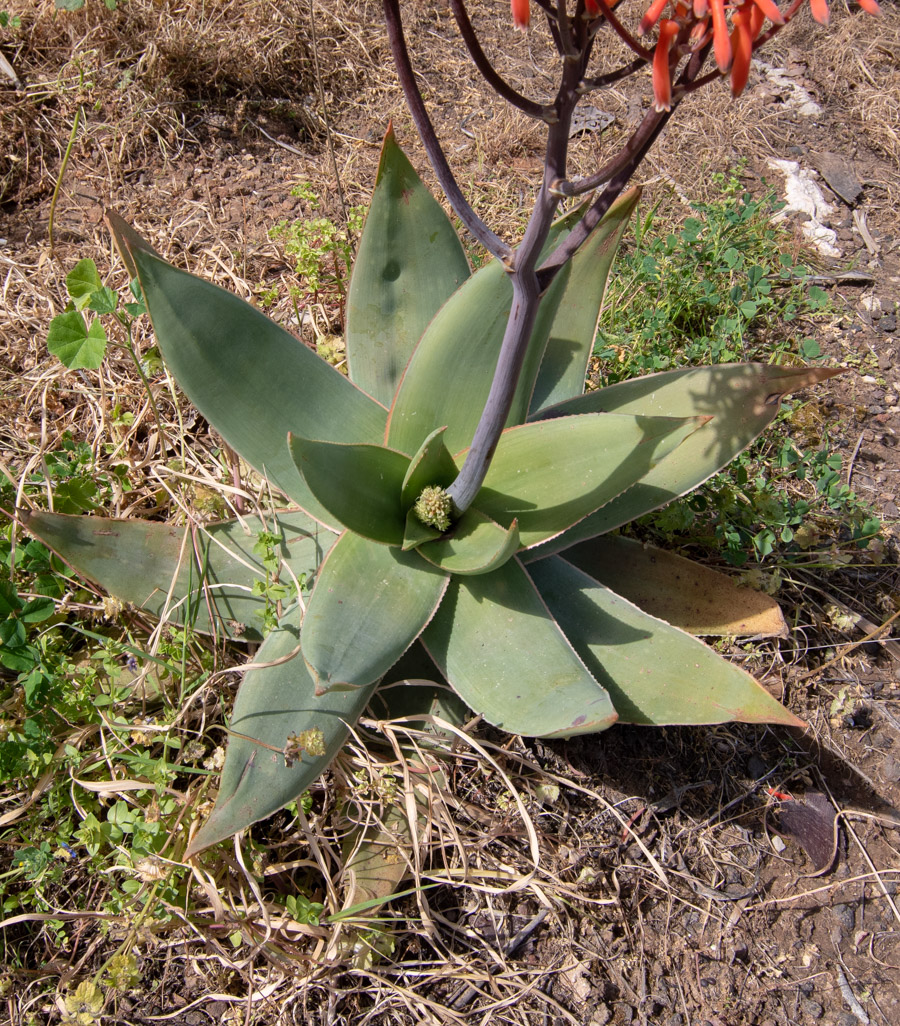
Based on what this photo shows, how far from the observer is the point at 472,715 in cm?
190

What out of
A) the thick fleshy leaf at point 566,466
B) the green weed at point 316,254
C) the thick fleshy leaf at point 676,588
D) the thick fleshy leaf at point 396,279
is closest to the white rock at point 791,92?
the green weed at point 316,254

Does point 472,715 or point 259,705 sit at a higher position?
point 259,705

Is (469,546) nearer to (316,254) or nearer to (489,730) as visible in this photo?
(489,730)

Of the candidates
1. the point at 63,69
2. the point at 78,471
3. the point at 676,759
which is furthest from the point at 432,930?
the point at 63,69

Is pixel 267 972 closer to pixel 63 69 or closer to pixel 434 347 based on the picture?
pixel 434 347

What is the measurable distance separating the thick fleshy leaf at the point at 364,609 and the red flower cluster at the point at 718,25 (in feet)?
3.38

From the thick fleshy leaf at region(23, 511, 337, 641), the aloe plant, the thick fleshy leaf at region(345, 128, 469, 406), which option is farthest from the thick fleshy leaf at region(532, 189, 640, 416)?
the thick fleshy leaf at region(23, 511, 337, 641)

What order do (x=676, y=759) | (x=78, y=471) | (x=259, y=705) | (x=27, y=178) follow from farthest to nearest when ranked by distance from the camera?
(x=27, y=178), (x=78, y=471), (x=676, y=759), (x=259, y=705)

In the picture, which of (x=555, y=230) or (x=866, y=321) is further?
(x=866, y=321)

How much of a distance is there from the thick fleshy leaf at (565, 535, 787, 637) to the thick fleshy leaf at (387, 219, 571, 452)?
18.2 inches

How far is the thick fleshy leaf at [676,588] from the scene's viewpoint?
6.11 feet

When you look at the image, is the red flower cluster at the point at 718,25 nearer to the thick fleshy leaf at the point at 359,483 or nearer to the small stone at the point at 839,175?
the thick fleshy leaf at the point at 359,483

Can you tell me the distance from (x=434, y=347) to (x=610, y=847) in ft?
4.36

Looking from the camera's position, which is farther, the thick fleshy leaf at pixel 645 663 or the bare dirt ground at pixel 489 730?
the bare dirt ground at pixel 489 730
